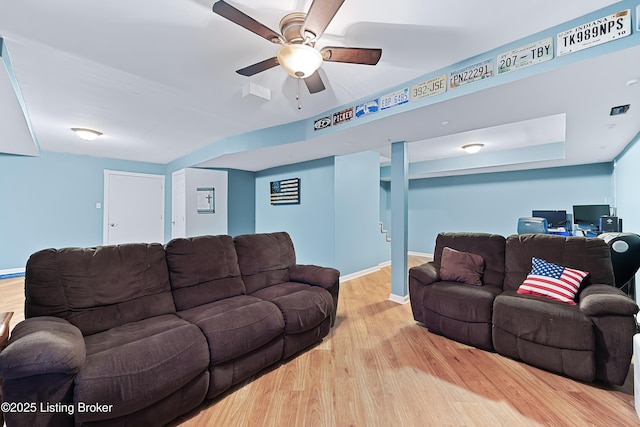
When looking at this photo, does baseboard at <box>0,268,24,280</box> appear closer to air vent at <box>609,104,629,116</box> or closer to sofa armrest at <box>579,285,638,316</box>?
sofa armrest at <box>579,285,638,316</box>

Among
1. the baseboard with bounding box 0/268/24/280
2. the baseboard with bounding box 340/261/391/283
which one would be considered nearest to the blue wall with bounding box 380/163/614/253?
the baseboard with bounding box 340/261/391/283

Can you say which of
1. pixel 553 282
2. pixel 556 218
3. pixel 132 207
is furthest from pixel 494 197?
pixel 132 207

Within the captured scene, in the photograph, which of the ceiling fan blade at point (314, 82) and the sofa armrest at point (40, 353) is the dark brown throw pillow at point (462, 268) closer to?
the ceiling fan blade at point (314, 82)

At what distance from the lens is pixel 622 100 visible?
2.27m

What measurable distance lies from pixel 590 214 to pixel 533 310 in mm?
3703

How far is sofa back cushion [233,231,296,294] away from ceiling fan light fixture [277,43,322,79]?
64.5 inches

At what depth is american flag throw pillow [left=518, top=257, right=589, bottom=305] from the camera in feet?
7.14

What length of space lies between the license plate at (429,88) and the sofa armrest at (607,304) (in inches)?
74.9

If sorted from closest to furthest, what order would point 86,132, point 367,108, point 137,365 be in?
point 137,365 < point 367,108 < point 86,132

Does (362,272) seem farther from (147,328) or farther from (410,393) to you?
(147,328)

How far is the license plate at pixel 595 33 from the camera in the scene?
1.61m

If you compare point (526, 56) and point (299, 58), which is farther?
point (526, 56)

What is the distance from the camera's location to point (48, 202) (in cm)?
528

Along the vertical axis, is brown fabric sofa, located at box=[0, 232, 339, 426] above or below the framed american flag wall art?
below
